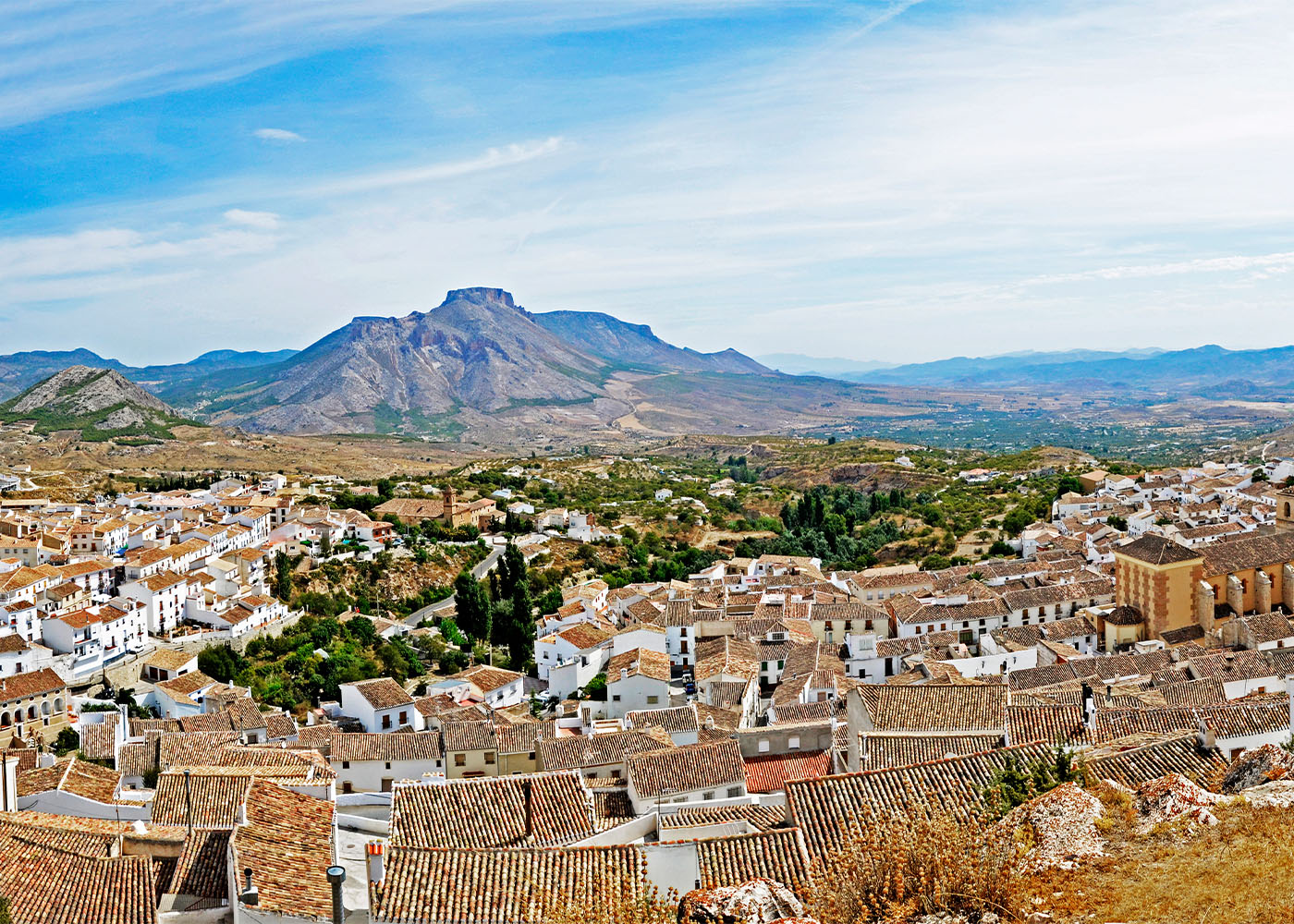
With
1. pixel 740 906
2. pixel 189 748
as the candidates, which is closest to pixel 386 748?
pixel 189 748

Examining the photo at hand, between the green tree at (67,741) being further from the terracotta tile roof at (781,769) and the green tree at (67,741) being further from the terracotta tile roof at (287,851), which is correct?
the terracotta tile roof at (287,851)

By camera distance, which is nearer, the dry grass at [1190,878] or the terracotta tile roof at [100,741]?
the dry grass at [1190,878]

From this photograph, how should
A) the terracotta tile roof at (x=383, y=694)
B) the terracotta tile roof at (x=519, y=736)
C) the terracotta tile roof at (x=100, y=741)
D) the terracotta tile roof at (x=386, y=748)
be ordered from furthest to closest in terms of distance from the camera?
the terracotta tile roof at (x=383, y=694) < the terracotta tile roof at (x=100, y=741) < the terracotta tile roof at (x=519, y=736) < the terracotta tile roof at (x=386, y=748)

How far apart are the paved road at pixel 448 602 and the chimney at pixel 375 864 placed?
110 ft

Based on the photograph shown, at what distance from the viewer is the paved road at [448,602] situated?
139 feet

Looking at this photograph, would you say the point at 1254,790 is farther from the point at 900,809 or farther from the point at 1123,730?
the point at 1123,730

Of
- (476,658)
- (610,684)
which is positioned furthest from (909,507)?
(610,684)

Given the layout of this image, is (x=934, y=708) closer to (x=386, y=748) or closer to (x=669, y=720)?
(x=669, y=720)

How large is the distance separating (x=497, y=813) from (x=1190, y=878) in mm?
8441

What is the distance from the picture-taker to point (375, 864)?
28.6 feet

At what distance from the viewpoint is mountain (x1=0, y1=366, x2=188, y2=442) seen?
10138 centimetres

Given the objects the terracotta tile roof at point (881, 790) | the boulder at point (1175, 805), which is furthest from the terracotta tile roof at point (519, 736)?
the boulder at point (1175, 805)

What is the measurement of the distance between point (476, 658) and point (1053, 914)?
32.3m

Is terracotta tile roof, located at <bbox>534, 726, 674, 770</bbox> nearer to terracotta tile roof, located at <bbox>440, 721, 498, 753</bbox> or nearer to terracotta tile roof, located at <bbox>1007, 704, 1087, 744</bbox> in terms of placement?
terracotta tile roof, located at <bbox>440, 721, 498, 753</bbox>
